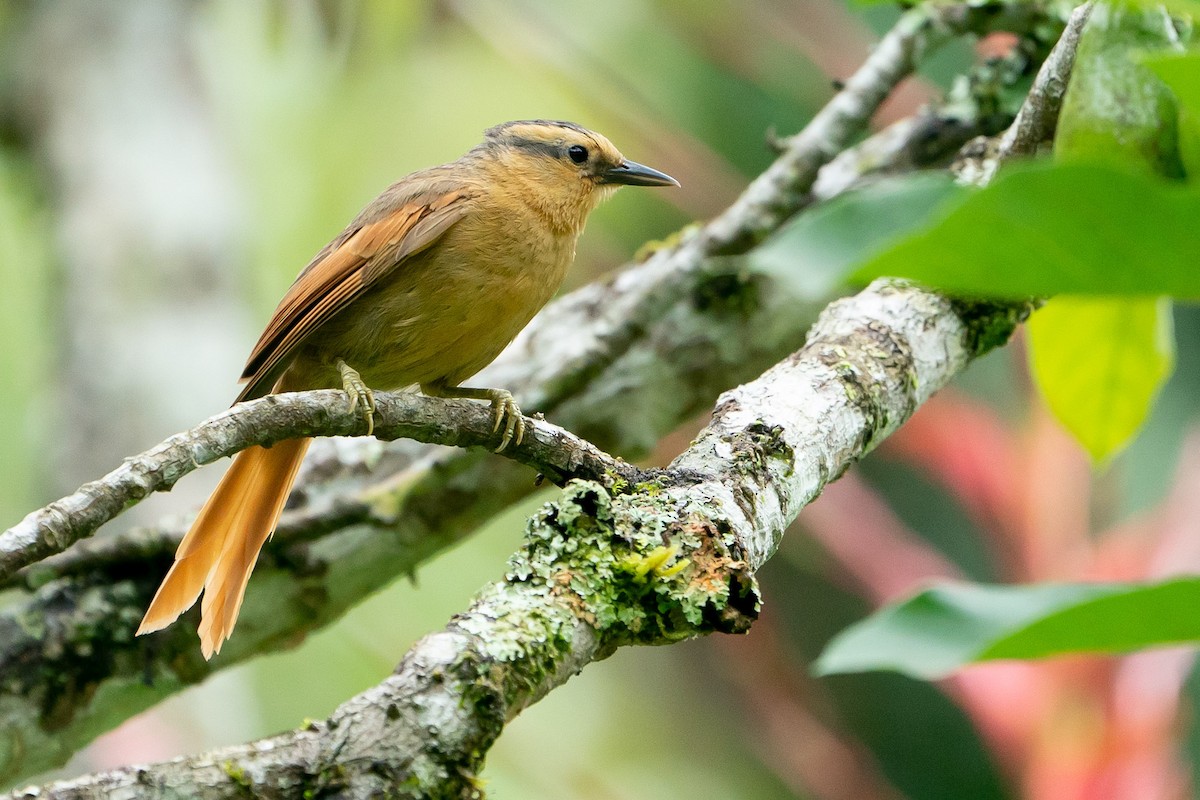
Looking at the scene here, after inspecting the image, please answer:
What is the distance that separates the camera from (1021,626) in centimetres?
76

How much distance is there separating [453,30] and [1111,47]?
505 centimetres

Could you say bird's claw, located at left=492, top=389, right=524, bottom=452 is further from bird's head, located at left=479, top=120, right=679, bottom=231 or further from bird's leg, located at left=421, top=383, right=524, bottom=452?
bird's head, located at left=479, top=120, right=679, bottom=231

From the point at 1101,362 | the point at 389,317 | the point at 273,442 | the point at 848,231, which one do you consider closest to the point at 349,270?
the point at 389,317

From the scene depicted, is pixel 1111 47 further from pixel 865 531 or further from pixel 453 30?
pixel 453 30

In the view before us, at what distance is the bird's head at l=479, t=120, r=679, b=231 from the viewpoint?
3.78 m

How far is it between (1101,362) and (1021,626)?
170cm

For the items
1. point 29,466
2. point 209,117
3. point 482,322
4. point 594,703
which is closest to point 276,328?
point 482,322

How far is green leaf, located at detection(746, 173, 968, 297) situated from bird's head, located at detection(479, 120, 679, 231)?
2934mm

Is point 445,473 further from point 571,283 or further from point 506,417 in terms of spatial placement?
point 571,283

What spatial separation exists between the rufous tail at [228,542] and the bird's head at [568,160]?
109 centimetres

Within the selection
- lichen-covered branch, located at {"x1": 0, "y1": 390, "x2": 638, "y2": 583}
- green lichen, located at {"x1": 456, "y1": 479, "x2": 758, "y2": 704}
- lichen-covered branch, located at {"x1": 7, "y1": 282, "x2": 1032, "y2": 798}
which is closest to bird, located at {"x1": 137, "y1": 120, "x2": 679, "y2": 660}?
lichen-covered branch, located at {"x1": 0, "y1": 390, "x2": 638, "y2": 583}

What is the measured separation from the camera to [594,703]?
22.3 ft

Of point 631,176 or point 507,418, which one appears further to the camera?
point 631,176

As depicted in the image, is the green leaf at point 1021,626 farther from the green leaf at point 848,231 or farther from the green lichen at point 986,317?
the green lichen at point 986,317
